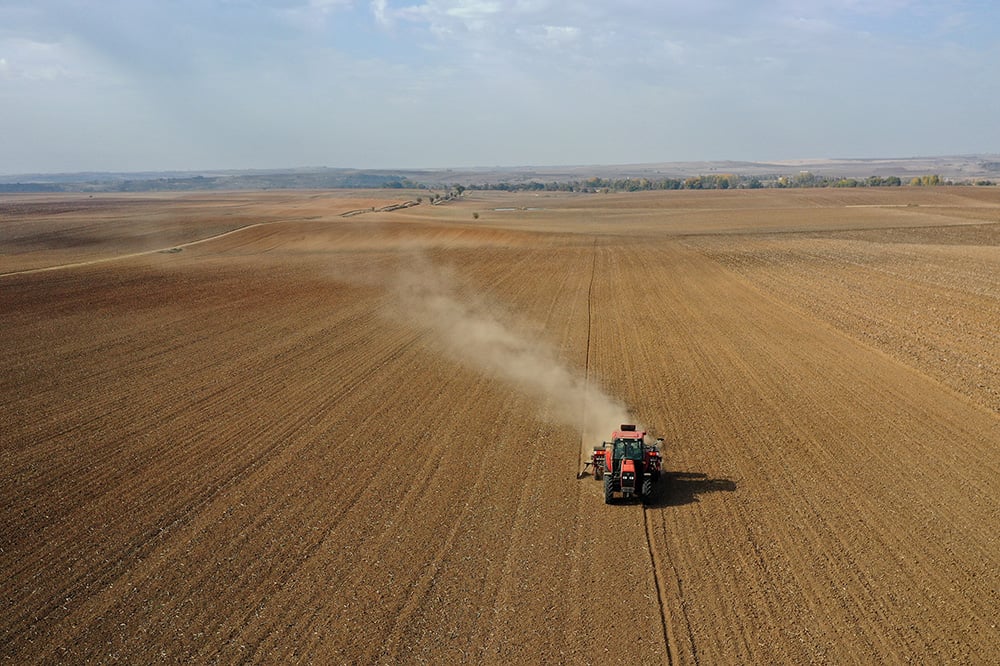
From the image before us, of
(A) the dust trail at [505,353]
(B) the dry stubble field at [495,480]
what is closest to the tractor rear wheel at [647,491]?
(B) the dry stubble field at [495,480]

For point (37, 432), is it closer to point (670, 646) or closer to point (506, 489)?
point (506, 489)

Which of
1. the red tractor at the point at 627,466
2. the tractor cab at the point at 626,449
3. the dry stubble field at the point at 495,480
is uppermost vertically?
the tractor cab at the point at 626,449

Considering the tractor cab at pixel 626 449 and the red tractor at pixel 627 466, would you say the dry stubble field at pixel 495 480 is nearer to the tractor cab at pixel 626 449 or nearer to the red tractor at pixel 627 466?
the red tractor at pixel 627 466

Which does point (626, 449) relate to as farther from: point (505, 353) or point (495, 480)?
point (505, 353)

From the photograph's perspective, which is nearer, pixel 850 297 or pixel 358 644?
pixel 358 644

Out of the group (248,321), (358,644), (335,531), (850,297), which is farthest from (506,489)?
(850,297)

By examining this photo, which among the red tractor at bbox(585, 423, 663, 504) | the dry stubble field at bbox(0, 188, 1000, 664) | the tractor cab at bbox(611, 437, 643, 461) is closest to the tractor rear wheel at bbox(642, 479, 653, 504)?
the red tractor at bbox(585, 423, 663, 504)
